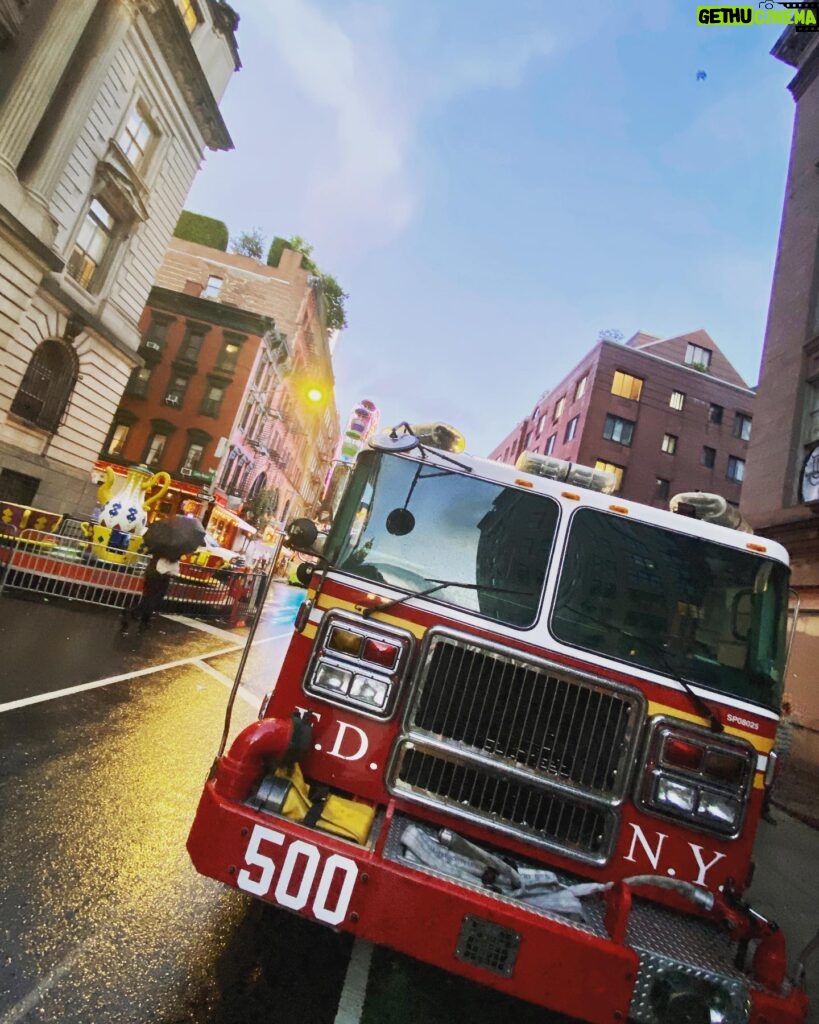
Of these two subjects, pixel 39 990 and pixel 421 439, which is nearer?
pixel 39 990

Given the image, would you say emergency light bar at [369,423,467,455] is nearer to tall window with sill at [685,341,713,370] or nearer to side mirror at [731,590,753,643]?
side mirror at [731,590,753,643]

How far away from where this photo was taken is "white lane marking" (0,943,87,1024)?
2.16m

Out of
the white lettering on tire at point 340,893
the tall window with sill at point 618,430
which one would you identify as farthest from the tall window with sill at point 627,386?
the white lettering on tire at point 340,893

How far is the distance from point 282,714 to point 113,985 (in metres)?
1.27

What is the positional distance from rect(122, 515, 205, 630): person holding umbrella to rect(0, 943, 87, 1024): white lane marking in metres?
9.24

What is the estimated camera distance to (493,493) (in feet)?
11.3

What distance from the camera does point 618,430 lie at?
35.2 m

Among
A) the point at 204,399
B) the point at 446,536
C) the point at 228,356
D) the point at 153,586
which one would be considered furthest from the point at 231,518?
the point at 446,536

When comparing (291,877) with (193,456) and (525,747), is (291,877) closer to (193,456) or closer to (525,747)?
(525,747)

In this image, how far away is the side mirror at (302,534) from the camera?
340cm

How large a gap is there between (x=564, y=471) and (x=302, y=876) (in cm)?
288

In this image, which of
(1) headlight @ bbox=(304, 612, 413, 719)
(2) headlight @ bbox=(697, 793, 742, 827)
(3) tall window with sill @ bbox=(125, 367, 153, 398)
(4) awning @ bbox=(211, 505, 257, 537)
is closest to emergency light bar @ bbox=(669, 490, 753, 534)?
(2) headlight @ bbox=(697, 793, 742, 827)

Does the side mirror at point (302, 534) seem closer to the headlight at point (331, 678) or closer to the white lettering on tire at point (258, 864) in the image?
the headlight at point (331, 678)

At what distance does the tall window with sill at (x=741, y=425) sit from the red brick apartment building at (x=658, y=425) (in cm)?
6
